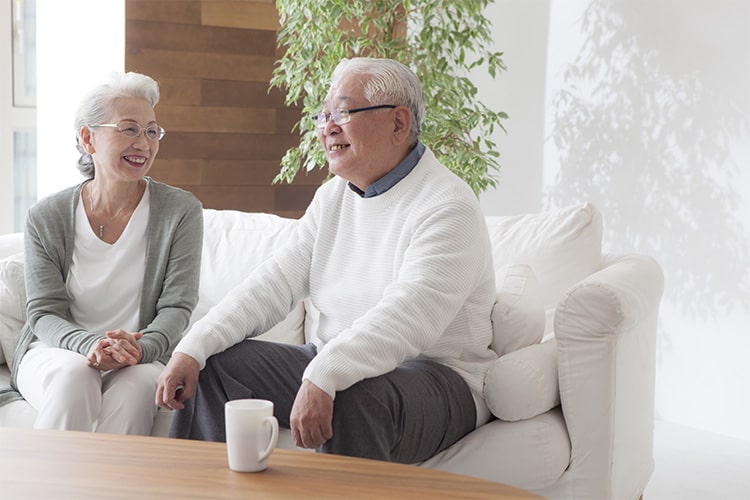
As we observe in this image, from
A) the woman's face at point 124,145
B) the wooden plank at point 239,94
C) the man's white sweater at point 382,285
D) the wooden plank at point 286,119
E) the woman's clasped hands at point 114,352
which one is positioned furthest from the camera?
the wooden plank at point 286,119

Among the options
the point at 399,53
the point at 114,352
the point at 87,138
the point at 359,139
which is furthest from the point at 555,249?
the point at 399,53

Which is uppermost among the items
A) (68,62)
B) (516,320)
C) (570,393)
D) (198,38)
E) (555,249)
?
(198,38)

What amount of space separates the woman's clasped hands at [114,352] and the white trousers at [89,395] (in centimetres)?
2

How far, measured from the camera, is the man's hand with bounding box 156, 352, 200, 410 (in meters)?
1.97

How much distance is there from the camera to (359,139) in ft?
7.27

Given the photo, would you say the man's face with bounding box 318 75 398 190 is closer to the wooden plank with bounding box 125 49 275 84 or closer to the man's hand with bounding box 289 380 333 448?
the man's hand with bounding box 289 380 333 448

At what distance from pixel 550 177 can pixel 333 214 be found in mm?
2112

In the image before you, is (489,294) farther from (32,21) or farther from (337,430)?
(32,21)

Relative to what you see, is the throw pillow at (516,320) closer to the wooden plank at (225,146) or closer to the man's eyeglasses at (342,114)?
the man's eyeglasses at (342,114)

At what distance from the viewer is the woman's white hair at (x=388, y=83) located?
7.32ft

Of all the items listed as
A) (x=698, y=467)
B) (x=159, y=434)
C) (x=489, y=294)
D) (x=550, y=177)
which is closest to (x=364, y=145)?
(x=489, y=294)

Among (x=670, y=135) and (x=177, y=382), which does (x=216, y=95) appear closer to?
(x=670, y=135)

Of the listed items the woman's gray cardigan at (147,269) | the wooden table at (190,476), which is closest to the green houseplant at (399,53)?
the woman's gray cardigan at (147,269)

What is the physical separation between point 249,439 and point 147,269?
1.14 metres
